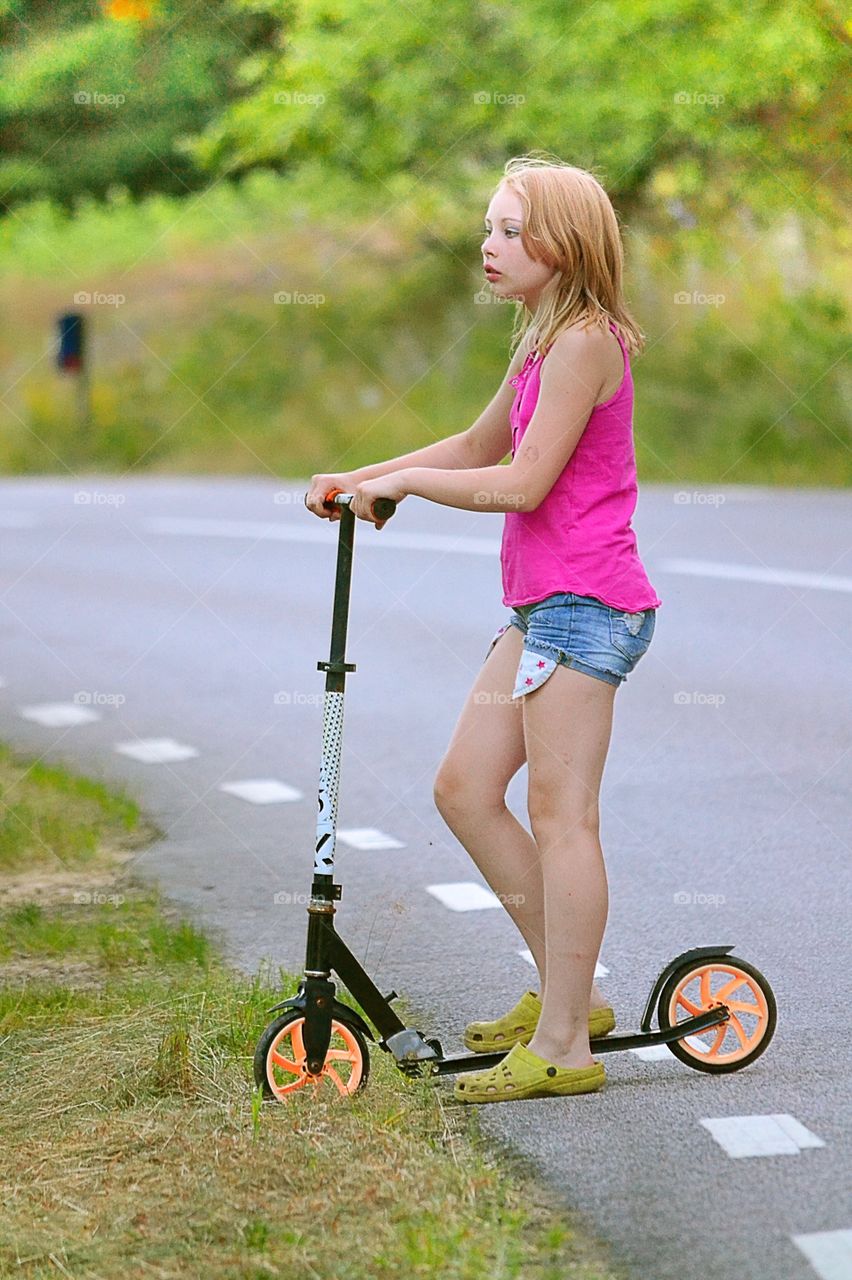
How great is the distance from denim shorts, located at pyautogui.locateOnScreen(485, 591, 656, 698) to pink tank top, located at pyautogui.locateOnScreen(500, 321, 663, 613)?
1.0 inches

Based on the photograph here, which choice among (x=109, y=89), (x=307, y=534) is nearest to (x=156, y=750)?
(x=307, y=534)

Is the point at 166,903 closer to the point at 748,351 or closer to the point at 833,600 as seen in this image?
the point at 833,600

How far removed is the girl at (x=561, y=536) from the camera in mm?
3891

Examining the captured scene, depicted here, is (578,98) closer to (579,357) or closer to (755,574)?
(755,574)

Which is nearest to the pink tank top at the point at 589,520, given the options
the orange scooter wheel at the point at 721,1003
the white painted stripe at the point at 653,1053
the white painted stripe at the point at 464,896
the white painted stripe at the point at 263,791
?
the orange scooter wheel at the point at 721,1003

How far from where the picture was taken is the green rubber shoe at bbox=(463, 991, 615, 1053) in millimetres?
4320

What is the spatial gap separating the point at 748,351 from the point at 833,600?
34.9 ft

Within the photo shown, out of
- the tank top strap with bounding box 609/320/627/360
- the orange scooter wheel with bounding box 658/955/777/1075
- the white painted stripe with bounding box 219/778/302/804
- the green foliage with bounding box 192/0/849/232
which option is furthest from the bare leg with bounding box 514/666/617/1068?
the green foliage with bounding box 192/0/849/232

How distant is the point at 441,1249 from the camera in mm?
3189

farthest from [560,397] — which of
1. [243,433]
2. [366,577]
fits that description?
[243,433]

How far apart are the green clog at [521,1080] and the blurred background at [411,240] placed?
49.2ft

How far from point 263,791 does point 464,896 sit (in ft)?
5.52

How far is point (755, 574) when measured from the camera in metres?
12.2

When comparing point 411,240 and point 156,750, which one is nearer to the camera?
point 156,750
